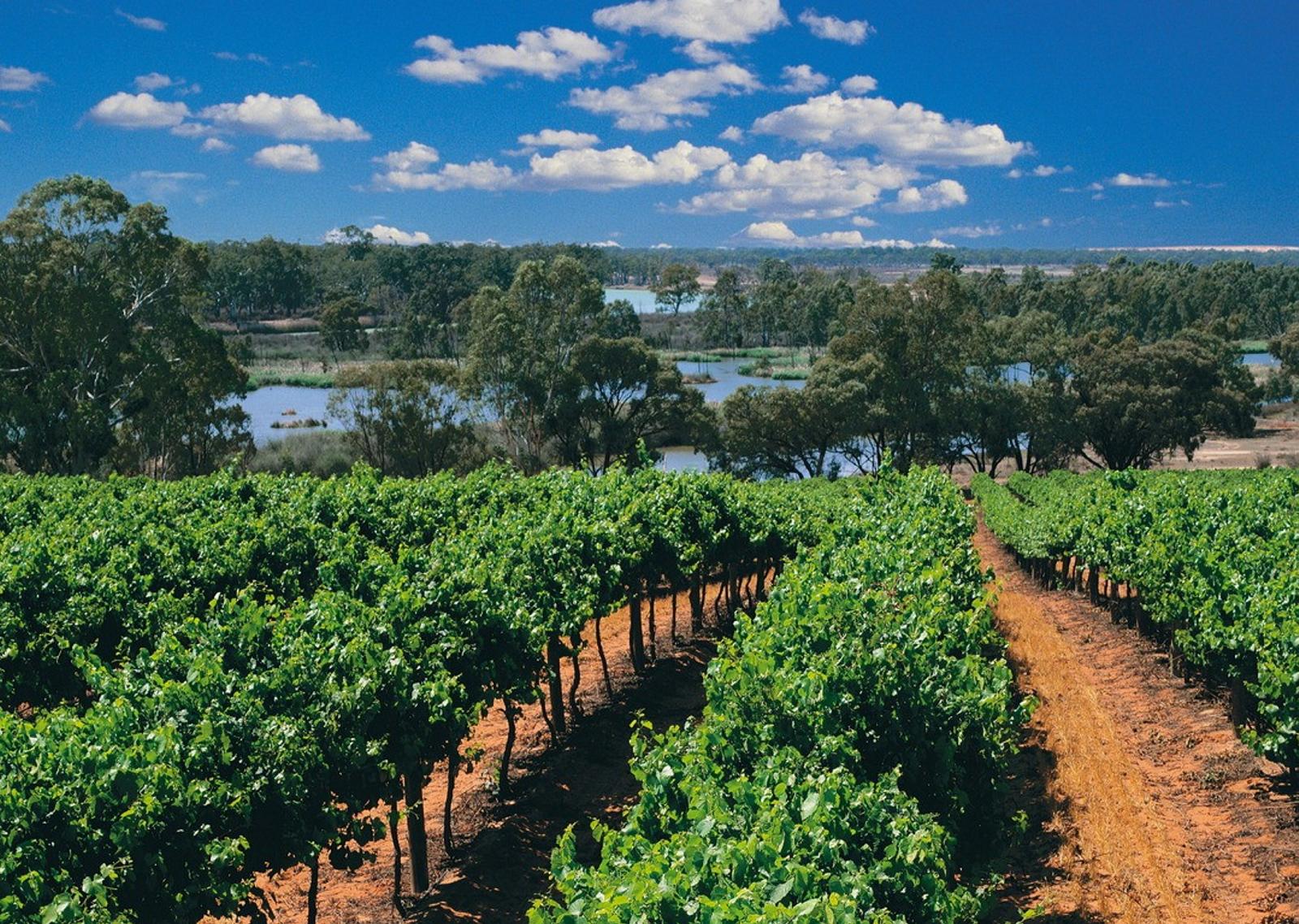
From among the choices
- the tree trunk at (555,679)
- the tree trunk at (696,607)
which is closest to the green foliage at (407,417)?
the tree trunk at (696,607)

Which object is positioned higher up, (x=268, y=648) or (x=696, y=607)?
(x=268, y=648)

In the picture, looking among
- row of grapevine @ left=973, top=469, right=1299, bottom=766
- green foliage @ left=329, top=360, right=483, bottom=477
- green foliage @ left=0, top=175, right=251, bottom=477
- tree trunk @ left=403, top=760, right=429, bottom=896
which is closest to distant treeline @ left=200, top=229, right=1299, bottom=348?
green foliage @ left=329, top=360, right=483, bottom=477

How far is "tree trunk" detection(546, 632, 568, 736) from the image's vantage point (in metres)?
13.0

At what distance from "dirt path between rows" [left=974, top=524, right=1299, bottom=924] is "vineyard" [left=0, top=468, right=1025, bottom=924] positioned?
194 cm

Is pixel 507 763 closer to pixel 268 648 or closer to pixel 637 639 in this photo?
pixel 268 648

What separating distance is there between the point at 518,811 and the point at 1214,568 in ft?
33.6

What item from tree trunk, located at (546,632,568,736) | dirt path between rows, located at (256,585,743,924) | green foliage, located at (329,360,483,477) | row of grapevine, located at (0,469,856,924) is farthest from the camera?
green foliage, located at (329,360,483,477)

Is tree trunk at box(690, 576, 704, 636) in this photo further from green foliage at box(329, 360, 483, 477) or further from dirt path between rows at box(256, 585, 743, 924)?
green foliage at box(329, 360, 483, 477)

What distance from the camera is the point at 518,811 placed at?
1269 cm

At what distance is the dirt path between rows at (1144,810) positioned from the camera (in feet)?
32.9

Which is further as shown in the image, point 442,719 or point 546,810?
point 546,810

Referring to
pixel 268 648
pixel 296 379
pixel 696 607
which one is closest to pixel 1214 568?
pixel 696 607

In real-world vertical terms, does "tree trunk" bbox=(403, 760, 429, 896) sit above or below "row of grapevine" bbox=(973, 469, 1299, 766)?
below

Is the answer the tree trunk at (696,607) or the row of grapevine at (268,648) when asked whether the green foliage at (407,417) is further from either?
the tree trunk at (696,607)
